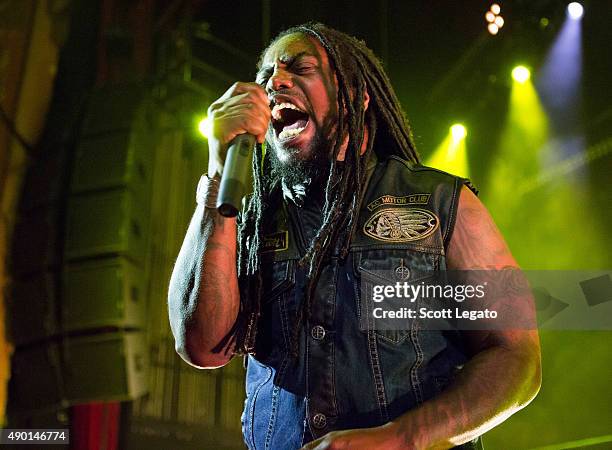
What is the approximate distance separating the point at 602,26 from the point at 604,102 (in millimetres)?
611

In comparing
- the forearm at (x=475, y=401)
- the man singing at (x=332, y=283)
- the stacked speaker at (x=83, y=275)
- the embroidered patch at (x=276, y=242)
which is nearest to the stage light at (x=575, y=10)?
the stacked speaker at (x=83, y=275)

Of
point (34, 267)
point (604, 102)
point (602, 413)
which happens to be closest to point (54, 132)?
point (34, 267)

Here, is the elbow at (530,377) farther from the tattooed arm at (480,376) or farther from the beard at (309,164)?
the beard at (309,164)

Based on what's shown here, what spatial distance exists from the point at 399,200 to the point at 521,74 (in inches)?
176

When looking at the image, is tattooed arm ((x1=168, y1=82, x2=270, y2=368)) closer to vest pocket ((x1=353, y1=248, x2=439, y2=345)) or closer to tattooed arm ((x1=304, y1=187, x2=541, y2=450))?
vest pocket ((x1=353, y1=248, x2=439, y2=345))

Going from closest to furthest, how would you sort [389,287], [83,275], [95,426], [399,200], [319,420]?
[319,420]
[389,287]
[399,200]
[95,426]
[83,275]

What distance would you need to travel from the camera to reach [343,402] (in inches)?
52.9

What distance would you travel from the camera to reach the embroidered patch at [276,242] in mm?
1620

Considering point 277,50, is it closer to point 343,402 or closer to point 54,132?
point 343,402

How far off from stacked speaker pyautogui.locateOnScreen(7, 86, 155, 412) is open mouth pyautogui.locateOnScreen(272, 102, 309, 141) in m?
2.39

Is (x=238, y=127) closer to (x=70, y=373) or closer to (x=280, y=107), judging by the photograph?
(x=280, y=107)

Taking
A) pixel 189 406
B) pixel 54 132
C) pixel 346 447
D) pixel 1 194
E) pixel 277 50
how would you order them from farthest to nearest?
pixel 189 406 → pixel 54 132 → pixel 1 194 → pixel 277 50 → pixel 346 447

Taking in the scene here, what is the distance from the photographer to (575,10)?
206 inches

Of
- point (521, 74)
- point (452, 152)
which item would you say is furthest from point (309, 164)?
point (521, 74)
